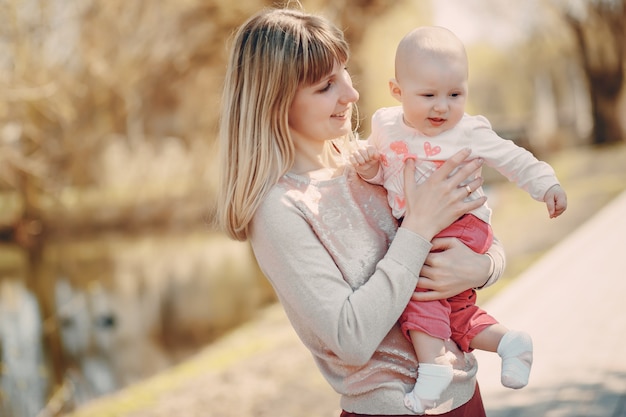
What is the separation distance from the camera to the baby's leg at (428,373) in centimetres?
180

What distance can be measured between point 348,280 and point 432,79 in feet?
1.84

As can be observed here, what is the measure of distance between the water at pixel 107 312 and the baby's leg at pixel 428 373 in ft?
20.4

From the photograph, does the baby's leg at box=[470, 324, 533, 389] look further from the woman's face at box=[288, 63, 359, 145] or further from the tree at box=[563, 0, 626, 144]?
the tree at box=[563, 0, 626, 144]

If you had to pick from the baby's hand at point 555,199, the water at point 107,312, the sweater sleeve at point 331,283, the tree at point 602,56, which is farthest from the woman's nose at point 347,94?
the tree at point 602,56

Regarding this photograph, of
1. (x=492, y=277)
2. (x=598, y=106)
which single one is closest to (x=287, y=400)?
(x=492, y=277)

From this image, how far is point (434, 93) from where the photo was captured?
6.45 ft

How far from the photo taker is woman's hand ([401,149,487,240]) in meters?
1.84

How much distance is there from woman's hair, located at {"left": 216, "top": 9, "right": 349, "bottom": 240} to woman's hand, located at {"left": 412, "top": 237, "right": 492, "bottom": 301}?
430 mm

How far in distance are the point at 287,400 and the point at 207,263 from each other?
29.4 ft

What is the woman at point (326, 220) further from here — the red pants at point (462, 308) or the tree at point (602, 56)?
the tree at point (602, 56)

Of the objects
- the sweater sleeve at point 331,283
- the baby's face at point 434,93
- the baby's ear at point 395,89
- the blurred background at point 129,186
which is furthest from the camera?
the blurred background at point 129,186

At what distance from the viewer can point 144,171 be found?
19.7 metres

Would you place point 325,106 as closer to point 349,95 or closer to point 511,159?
point 349,95

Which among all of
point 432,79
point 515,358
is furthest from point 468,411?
point 432,79
